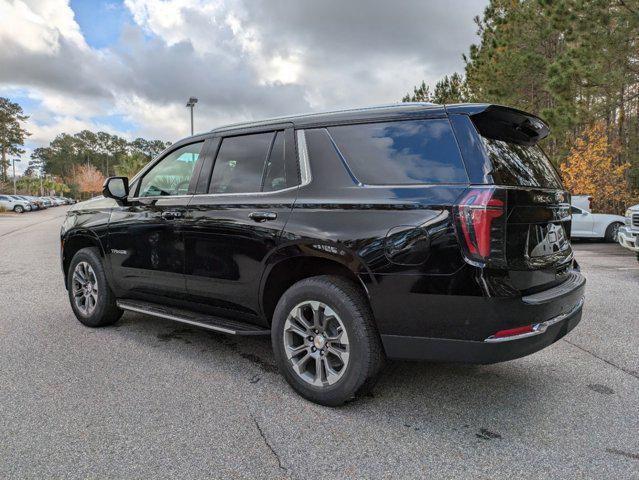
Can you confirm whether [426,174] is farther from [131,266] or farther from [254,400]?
[131,266]

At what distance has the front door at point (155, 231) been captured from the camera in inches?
157

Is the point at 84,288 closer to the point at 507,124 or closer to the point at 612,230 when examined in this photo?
the point at 507,124

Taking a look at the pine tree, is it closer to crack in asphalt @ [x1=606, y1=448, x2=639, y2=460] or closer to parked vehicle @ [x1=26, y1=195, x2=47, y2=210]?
parked vehicle @ [x1=26, y1=195, x2=47, y2=210]

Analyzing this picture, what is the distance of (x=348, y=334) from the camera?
115 inches

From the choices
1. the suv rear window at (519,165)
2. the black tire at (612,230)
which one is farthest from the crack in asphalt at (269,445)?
the black tire at (612,230)

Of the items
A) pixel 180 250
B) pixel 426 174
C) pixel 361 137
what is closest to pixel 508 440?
pixel 426 174

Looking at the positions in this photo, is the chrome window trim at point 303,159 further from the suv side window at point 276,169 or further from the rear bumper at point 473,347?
the rear bumper at point 473,347

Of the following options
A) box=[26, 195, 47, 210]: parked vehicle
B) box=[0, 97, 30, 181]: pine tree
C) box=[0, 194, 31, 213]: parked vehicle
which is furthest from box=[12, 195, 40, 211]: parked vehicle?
box=[0, 97, 30, 181]: pine tree

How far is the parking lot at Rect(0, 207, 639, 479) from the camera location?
244 centimetres

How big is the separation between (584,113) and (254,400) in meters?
16.5

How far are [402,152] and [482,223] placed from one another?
2.23 feet

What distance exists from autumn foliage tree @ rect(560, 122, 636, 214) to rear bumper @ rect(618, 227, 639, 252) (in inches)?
505

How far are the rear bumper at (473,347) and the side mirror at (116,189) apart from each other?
9.57ft

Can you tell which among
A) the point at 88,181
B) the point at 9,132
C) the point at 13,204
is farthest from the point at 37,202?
the point at 88,181
